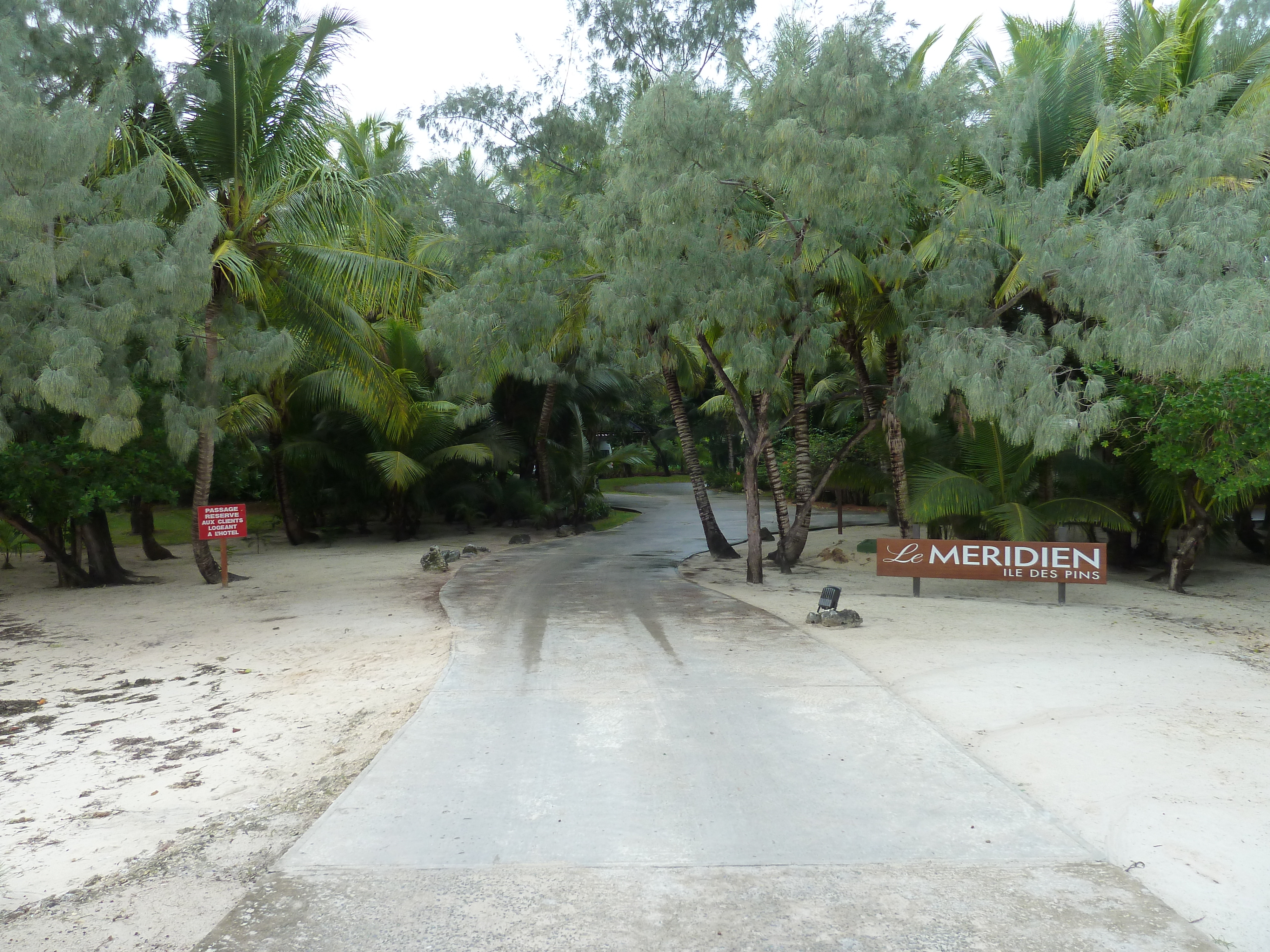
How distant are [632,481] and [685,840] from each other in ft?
142

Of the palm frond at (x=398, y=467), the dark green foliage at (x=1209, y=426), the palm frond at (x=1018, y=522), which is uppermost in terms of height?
the dark green foliage at (x=1209, y=426)

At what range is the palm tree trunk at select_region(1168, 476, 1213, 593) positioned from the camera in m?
12.6

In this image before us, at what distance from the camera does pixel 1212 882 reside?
3791mm

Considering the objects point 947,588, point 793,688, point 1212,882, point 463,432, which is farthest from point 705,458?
point 1212,882

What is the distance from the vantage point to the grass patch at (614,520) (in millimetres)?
25812

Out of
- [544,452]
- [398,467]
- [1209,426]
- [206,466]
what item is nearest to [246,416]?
[206,466]

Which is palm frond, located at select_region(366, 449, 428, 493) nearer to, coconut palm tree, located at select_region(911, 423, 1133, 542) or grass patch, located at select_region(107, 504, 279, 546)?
grass patch, located at select_region(107, 504, 279, 546)

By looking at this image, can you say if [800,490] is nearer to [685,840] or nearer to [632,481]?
[685,840]

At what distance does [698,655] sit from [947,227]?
6548 mm

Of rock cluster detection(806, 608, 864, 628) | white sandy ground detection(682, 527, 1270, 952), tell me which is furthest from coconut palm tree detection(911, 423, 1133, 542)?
rock cluster detection(806, 608, 864, 628)

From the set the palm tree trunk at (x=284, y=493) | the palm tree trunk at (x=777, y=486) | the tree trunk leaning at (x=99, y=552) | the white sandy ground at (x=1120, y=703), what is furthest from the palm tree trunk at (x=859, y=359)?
the palm tree trunk at (x=284, y=493)

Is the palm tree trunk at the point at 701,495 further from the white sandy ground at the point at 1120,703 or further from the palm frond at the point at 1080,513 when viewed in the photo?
the palm frond at the point at 1080,513

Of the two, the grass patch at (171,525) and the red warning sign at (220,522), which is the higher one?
the red warning sign at (220,522)

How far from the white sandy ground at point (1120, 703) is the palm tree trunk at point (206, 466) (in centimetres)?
795
